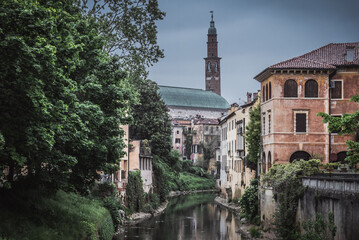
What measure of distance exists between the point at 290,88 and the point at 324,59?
4.13 metres

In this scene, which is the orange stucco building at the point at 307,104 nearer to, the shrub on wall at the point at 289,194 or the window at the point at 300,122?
the window at the point at 300,122

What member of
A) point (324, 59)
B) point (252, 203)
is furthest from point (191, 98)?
point (324, 59)

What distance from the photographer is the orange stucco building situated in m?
37.7

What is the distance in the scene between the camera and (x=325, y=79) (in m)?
37.9

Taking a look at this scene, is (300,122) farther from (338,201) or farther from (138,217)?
(138,217)

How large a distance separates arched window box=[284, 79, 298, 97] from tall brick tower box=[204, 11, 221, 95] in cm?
14300

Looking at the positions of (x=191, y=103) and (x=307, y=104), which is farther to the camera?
(x=191, y=103)

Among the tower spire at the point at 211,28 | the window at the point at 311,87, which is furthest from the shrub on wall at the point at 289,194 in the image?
the tower spire at the point at 211,28

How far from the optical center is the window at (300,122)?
37.8 m

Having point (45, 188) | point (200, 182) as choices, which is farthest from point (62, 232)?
point (200, 182)

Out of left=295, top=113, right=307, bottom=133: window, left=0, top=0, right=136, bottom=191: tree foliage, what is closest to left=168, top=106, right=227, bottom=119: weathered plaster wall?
left=295, top=113, right=307, bottom=133: window

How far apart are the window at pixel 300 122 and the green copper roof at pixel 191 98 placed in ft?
398

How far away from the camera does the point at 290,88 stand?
124 feet

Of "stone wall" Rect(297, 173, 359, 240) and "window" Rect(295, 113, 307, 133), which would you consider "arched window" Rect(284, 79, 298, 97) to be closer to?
"window" Rect(295, 113, 307, 133)
